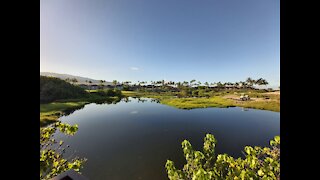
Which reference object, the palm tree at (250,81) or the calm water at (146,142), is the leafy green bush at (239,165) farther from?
A: the palm tree at (250,81)

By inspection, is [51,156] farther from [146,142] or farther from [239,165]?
[146,142]

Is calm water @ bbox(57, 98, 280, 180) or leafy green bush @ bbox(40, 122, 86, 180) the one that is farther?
calm water @ bbox(57, 98, 280, 180)

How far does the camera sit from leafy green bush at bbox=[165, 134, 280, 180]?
154 centimetres

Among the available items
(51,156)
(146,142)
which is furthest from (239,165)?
(146,142)

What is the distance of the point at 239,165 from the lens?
1.94 m

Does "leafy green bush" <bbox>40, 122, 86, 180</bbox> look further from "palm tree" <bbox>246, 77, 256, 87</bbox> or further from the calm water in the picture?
"palm tree" <bbox>246, 77, 256, 87</bbox>

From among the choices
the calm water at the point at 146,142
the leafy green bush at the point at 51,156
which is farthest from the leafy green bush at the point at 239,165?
the calm water at the point at 146,142

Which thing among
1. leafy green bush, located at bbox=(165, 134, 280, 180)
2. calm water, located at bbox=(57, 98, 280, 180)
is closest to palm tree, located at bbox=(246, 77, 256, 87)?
calm water, located at bbox=(57, 98, 280, 180)

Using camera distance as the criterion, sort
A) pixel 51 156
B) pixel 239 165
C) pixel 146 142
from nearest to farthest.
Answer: pixel 239 165 < pixel 51 156 < pixel 146 142

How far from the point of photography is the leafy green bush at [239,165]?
154 centimetres
